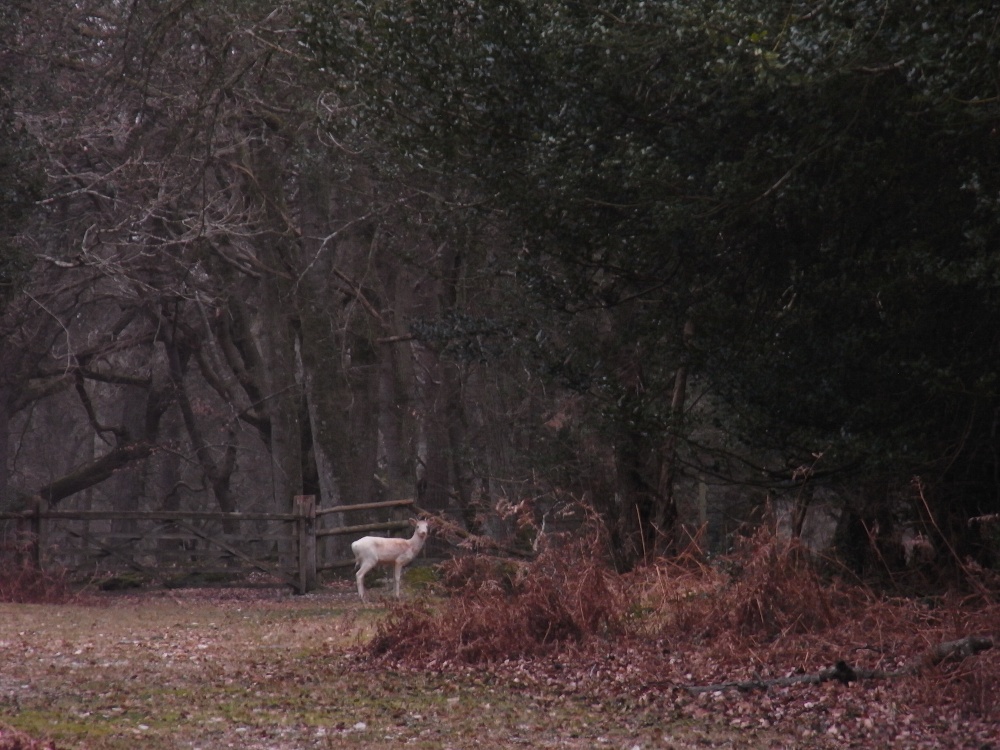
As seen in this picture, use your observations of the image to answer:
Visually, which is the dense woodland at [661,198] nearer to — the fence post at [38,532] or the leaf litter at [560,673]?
the leaf litter at [560,673]

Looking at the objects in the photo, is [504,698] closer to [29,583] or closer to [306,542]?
[29,583]

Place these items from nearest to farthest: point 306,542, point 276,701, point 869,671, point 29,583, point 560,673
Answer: point 869,671 < point 276,701 < point 560,673 < point 29,583 < point 306,542

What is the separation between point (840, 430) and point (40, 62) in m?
12.6

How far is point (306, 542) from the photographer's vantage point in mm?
20719

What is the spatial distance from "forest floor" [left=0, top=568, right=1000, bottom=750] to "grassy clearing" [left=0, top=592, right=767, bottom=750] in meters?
0.02

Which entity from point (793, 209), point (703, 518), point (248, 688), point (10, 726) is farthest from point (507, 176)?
point (703, 518)

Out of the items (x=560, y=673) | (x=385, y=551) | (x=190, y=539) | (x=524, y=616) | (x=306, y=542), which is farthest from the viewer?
(x=190, y=539)

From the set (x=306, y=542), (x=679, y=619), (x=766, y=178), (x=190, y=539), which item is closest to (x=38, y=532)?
(x=190, y=539)

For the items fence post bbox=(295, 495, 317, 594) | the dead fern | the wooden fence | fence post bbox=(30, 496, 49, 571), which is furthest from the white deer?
the dead fern

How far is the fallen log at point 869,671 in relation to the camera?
8.06 meters

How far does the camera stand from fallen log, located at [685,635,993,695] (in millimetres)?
8062

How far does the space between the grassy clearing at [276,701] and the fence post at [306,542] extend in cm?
709

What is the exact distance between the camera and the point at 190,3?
1480 centimetres

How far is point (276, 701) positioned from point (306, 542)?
12.1 m
